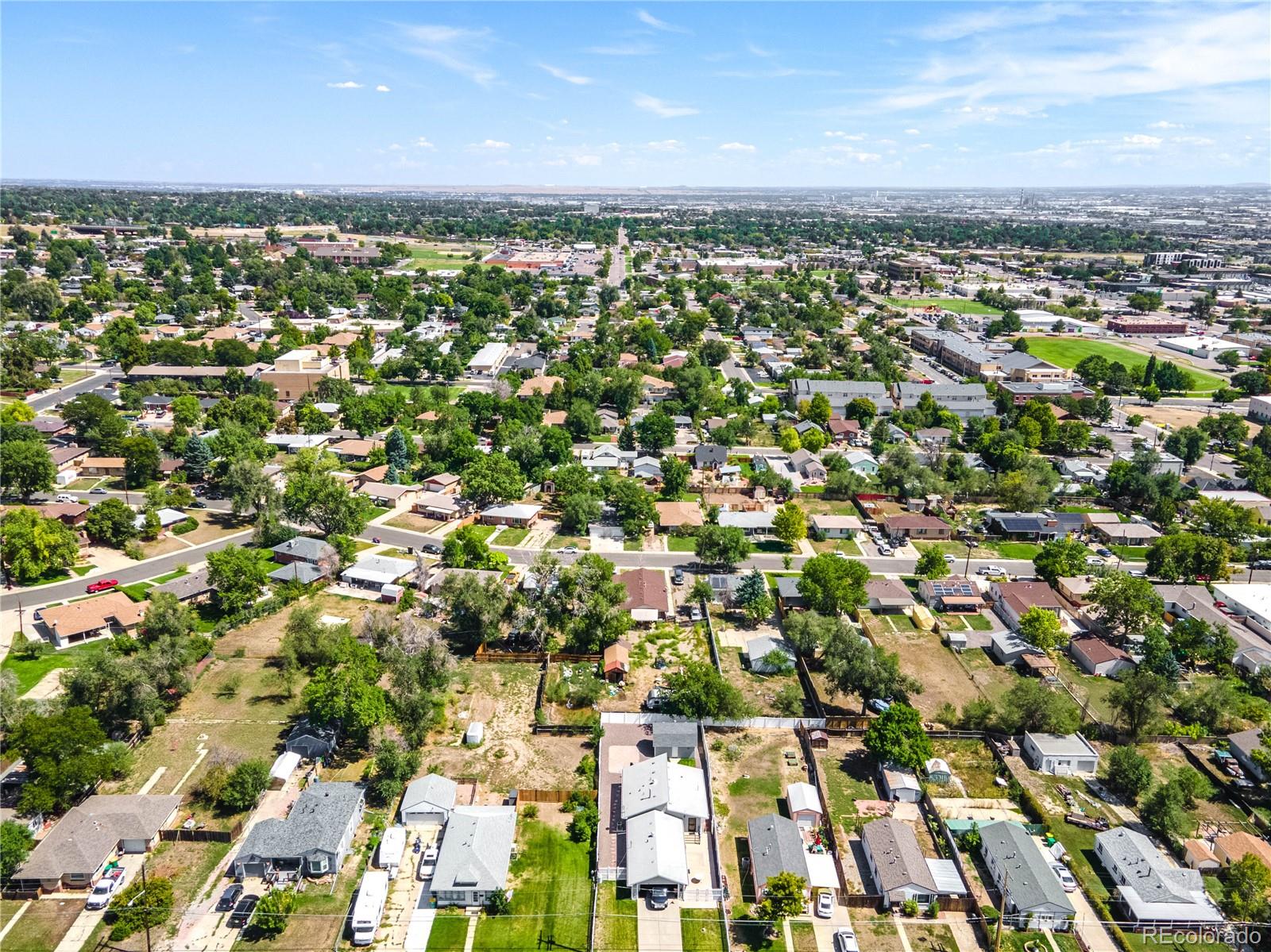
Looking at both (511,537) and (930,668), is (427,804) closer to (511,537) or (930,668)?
(930,668)

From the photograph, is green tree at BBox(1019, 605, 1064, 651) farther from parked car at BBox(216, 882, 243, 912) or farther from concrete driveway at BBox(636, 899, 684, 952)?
parked car at BBox(216, 882, 243, 912)

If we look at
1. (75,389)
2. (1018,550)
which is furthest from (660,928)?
(75,389)

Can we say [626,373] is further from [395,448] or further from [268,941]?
[268,941]

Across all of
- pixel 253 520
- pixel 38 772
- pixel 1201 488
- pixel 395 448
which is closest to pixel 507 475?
pixel 395 448

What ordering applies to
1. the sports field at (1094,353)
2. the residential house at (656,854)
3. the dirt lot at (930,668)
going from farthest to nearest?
the sports field at (1094,353)
the dirt lot at (930,668)
the residential house at (656,854)

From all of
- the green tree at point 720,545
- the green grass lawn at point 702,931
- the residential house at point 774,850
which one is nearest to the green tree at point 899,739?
the residential house at point 774,850

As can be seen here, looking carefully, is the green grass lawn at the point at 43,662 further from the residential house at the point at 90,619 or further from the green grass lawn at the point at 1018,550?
the green grass lawn at the point at 1018,550
